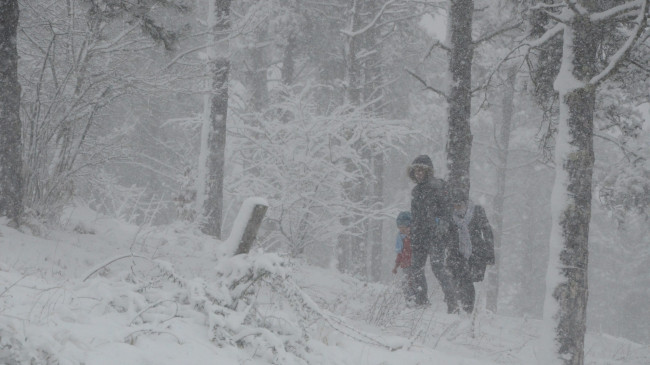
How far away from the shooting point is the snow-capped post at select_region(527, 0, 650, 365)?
466 cm

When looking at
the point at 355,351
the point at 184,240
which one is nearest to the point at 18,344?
the point at 355,351

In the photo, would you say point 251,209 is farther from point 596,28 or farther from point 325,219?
point 325,219

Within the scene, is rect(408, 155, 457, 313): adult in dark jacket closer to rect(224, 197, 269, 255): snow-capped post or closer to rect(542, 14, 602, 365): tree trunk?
rect(542, 14, 602, 365): tree trunk

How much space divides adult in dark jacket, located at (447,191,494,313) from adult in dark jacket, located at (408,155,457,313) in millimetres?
186

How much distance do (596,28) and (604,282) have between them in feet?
117

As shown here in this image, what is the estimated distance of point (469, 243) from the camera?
21.6ft

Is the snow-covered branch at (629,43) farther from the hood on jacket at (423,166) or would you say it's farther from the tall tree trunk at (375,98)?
the tall tree trunk at (375,98)

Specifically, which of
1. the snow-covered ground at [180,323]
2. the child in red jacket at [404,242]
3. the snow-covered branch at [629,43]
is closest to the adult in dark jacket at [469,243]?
the child in red jacket at [404,242]

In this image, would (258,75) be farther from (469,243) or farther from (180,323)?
(180,323)

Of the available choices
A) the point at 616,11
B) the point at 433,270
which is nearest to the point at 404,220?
the point at 433,270

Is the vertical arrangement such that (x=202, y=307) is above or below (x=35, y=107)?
below

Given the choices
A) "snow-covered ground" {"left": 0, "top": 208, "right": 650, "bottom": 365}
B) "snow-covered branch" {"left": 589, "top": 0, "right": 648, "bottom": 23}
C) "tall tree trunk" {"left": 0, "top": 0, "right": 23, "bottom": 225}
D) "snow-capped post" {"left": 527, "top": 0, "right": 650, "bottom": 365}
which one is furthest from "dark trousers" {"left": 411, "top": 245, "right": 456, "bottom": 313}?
"tall tree trunk" {"left": 0, "top": 0, "right": 23, "bottom": 225}

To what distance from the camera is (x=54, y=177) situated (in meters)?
6.64

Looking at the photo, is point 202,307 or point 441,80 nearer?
point 202,307
